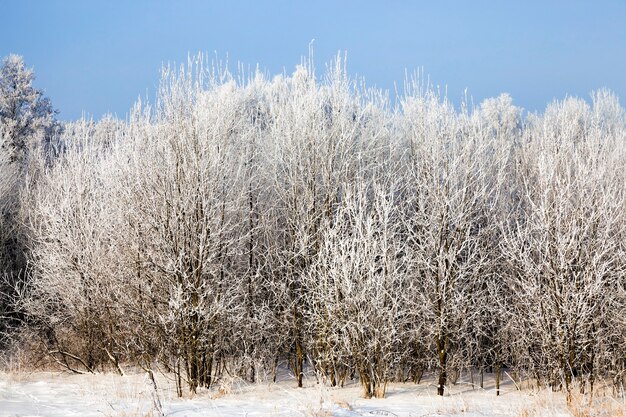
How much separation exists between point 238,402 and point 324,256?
540 cm

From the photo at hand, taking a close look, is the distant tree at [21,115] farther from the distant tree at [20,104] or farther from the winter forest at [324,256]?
the winter forest at [324,256]

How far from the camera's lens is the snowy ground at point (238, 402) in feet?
27.1

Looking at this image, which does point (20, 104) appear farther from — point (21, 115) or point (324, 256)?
point (324, 256)

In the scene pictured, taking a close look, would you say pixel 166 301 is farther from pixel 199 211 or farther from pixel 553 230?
pixel 553 230

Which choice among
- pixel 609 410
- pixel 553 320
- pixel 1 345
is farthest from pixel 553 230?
pixel 1 345

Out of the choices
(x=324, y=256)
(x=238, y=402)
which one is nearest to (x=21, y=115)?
(x=324, y=256)

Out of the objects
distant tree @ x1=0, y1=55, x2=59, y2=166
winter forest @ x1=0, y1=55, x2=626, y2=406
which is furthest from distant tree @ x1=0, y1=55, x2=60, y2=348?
winter forest @ x1=0, y1=55, x2=626, y2=406

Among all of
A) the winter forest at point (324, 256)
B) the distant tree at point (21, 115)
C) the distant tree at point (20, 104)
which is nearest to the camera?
the winter forest at point (324, 256)

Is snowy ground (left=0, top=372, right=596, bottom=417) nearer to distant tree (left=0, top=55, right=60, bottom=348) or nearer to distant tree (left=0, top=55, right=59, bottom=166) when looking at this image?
distant tree (left=0, top=55, right=60, bottom=348)

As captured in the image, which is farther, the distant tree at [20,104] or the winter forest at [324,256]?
the distant tree at [20,104]

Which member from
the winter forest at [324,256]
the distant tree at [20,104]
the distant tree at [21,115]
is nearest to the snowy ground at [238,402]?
the winter forest at [324,256]

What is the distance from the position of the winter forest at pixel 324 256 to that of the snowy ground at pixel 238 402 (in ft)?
2.49

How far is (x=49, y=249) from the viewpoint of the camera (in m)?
18.2

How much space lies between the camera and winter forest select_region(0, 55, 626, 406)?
42.7ft
